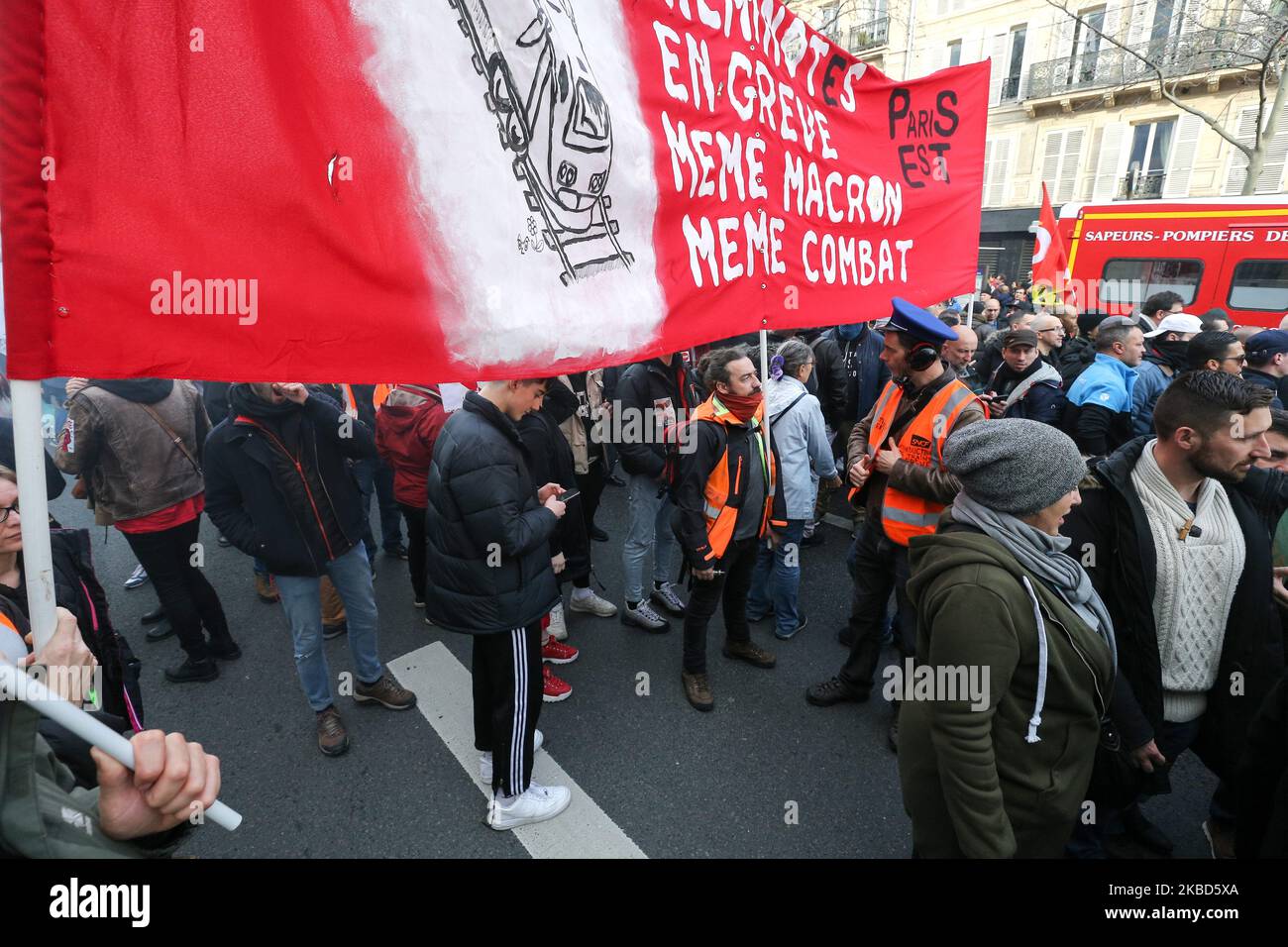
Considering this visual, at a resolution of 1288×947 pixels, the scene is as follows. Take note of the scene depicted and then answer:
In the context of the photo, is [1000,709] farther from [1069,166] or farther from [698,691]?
[1069,166]

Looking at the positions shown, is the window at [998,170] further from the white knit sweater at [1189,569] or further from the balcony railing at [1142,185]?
the white knit sweater at [1189,569]

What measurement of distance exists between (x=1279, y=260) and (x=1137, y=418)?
7.63 metres

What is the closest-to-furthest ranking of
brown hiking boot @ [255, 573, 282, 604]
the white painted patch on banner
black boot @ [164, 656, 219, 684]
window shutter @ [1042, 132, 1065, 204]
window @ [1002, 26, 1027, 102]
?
the white painted patch on banner → black boot @ [164, 656, 219, 684] → brown hiking boot @ [255, 573, 282, 604] → window shutter @ [1042, 132, 1065, 204] → window @ [1002, 26, 1027, 102]

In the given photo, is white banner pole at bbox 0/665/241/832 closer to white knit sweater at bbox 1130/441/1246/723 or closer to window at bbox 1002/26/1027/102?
white knit sweater at bbox 1130/441/1246/723

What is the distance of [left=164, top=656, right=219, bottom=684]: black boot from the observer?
3859 millimetres

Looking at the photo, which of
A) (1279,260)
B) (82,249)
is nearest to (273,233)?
(82,249)

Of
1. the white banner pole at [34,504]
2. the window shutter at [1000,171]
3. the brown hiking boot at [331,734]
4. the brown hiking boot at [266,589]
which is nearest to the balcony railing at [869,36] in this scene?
the window shutter at [1000,171]

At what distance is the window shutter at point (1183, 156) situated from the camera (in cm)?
1734

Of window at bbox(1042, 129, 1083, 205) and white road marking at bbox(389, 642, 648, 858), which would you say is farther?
window at bbox(1042, 129, 1083, 205)

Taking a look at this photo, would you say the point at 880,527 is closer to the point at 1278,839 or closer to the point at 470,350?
the point at 1278,839

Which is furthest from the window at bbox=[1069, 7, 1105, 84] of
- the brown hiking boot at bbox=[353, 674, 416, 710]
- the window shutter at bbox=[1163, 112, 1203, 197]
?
the brown hiking boot at bbox=[353, 674, 416, 710]

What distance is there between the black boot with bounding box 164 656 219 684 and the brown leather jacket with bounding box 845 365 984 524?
3888 mm

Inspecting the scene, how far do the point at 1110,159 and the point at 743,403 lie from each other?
2219 cm

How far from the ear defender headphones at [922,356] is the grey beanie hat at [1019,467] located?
121cm
